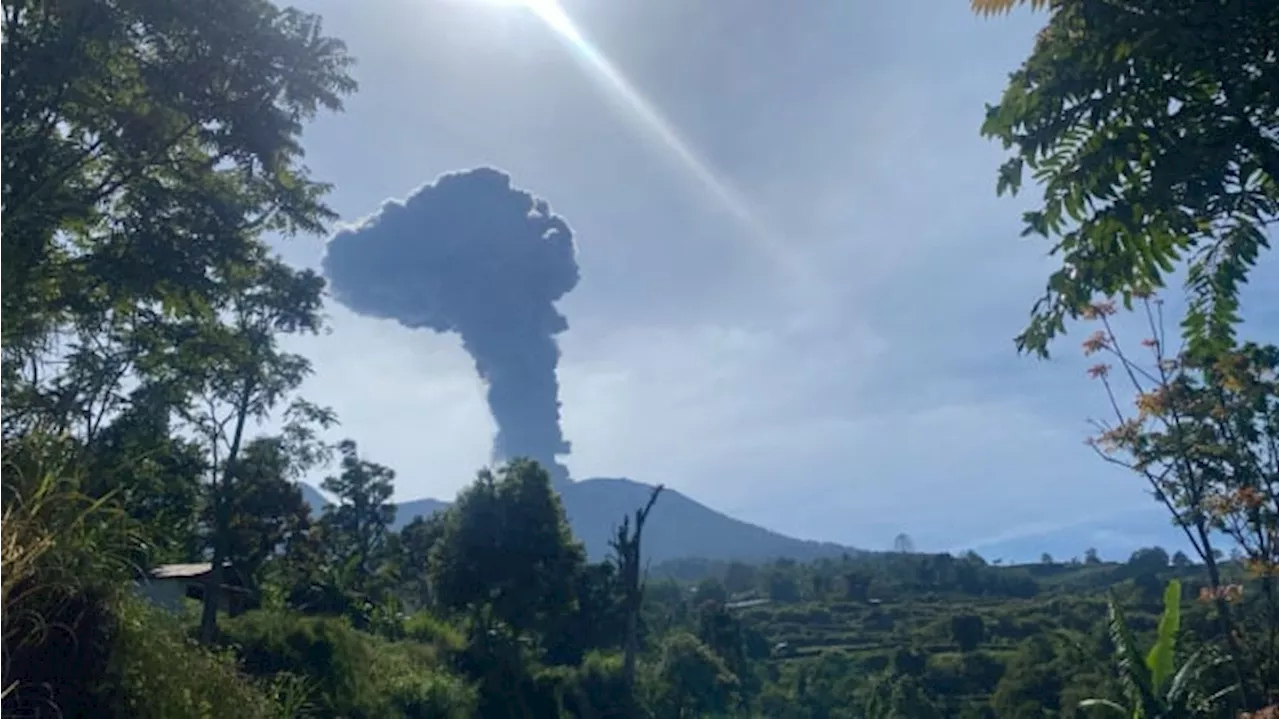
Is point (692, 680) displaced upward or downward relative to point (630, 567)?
downward

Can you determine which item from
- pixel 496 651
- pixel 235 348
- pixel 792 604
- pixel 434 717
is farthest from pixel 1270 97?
pixel 792 604

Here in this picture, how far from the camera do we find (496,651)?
995 inches

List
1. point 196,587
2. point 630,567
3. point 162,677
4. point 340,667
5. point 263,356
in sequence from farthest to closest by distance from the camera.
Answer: point 630,567, point 196,587, point 340,667, point 263,356, point 162,677

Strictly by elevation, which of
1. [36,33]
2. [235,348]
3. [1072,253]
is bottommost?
[1072,253]

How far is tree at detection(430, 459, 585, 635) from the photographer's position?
2520cm

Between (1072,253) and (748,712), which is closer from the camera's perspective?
(1072,253)

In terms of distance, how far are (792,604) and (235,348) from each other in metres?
73.5

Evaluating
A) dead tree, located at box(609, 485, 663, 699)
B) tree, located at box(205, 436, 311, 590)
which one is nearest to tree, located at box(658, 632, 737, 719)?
dead tree, located at box(609, 485, 663, 699)

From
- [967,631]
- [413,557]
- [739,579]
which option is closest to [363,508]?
[413,557]

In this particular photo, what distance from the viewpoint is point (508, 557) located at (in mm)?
25438

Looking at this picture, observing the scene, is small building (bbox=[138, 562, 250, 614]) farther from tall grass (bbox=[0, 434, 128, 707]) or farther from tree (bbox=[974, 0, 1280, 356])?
tree (bbox=[974, 0, 1280, 356])

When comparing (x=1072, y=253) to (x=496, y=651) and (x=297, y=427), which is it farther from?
(x=496, y=651)

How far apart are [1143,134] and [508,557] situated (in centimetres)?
2371

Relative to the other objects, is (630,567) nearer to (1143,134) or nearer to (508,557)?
(508,557)
